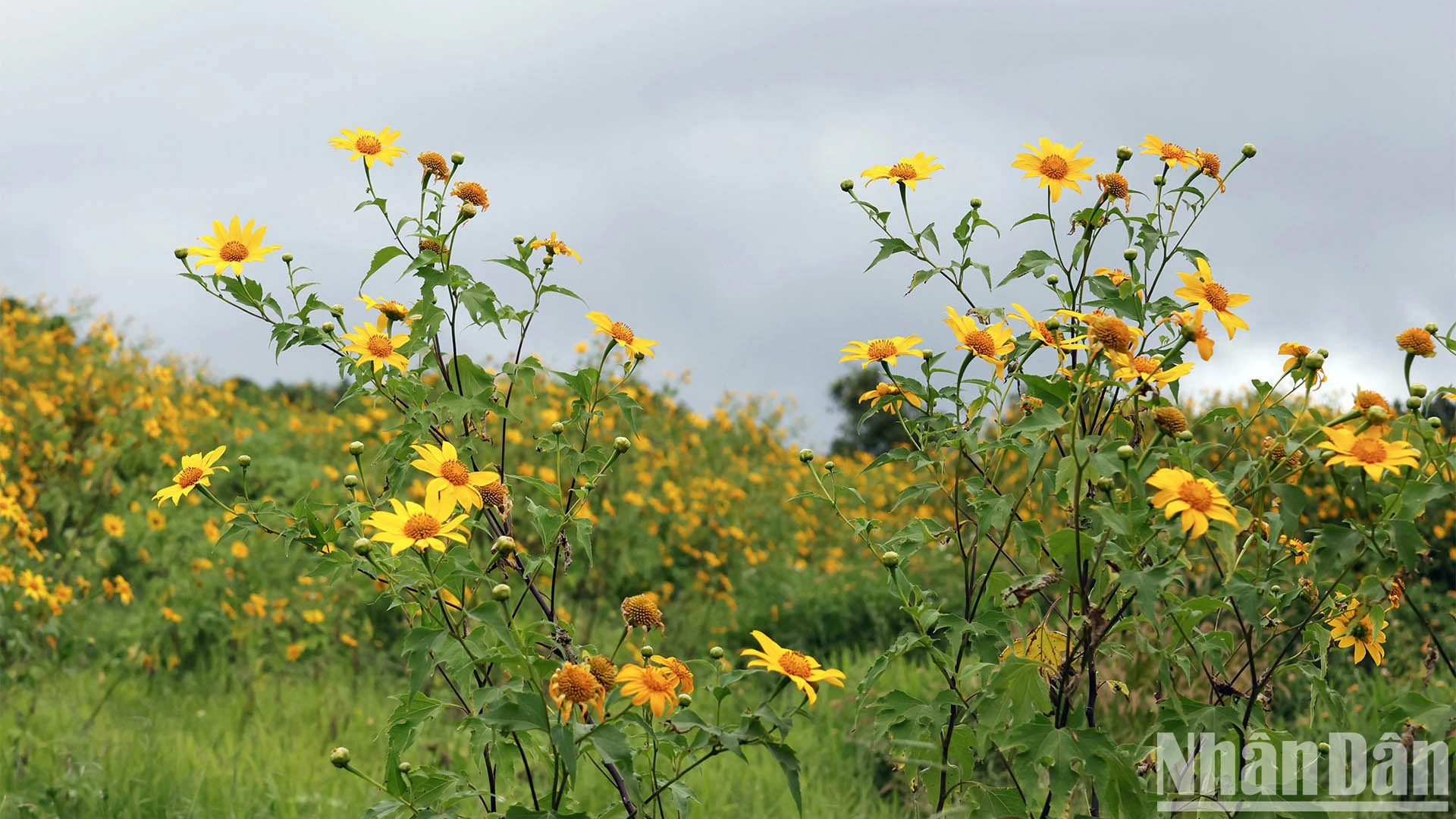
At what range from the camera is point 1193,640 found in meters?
1.94

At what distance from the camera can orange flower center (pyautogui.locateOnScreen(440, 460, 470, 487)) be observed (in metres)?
1.74

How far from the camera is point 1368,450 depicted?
162 centimetres

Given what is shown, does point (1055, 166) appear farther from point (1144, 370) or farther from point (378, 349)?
point (378, 349)

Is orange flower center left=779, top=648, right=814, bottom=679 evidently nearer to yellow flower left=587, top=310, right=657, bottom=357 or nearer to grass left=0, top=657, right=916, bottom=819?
yellow flower left=587, top=310, right=657, bottom=357

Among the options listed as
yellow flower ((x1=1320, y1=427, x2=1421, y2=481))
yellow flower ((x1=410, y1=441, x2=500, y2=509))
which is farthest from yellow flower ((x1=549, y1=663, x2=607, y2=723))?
yellow flower ((x1=1320, y1=427, x2=1421, y2=481))

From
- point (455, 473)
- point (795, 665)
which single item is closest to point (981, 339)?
point (795, 665)

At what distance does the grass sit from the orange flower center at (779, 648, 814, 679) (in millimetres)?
1246

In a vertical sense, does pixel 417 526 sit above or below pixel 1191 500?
below

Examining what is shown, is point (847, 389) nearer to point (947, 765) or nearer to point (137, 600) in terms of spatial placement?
point (137, 600)

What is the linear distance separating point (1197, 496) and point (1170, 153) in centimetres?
96

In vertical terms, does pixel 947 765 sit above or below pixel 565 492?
below

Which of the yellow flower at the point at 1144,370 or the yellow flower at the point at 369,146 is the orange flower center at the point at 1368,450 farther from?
the yellow flower at the point at 369,146

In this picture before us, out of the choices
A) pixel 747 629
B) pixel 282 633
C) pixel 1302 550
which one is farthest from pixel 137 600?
pixel 1302 550

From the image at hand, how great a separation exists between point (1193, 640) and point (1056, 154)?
3.00ft
